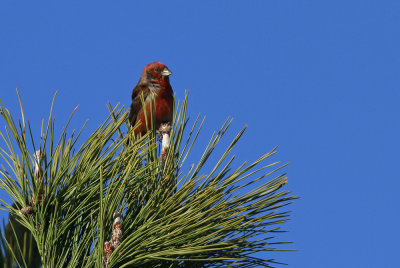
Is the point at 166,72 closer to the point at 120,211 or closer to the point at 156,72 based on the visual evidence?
the point at 156,72

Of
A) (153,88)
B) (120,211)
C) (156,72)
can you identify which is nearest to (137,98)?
(153,88)

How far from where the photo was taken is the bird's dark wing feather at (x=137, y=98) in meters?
5.44

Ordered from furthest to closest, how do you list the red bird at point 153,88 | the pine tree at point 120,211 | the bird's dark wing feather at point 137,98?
the red bird at point 153,88 < the bird's dark wing feather at point 137,98 < the pine tree at point 120,211

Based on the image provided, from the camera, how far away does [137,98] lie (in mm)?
6055

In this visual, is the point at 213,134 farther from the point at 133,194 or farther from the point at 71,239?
the point at 71,239

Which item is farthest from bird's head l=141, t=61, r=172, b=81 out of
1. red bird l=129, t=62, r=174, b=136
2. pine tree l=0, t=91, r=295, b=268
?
Answer: pine tree l=0, t=91, r=295, b=268

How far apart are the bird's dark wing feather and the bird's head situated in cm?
10

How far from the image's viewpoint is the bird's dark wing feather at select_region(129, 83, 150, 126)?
17.8 feet

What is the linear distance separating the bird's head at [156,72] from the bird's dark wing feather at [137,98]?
0.34ft

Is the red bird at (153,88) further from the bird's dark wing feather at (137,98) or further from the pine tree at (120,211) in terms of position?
the pine tree at (120,211)

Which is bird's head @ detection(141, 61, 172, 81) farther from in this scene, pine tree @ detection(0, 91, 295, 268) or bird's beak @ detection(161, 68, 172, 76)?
pine tree @ detection(0, 91, 295, 268)

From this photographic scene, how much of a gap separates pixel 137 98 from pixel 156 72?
38 cm

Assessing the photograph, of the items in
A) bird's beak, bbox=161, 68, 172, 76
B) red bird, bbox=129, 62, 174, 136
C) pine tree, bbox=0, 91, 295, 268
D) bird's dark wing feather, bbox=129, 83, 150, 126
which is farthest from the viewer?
bird's beak, bbox=161, 68, 172, 76

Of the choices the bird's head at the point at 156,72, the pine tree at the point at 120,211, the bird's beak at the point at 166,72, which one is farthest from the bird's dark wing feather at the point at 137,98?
the pine tree at the point at 120,211
